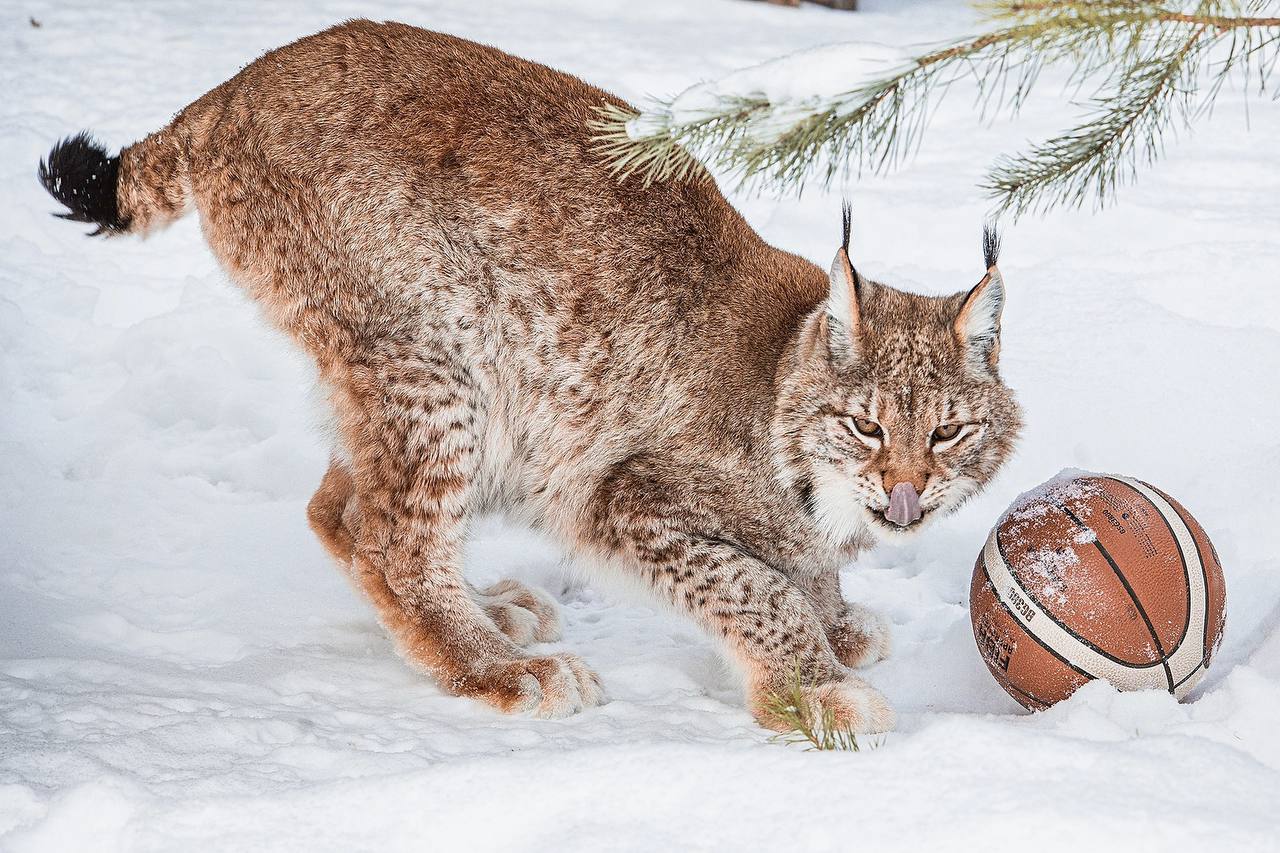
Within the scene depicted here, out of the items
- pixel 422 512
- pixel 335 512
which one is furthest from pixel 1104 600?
pixel 335 512

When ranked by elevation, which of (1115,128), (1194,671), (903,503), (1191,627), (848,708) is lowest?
(848,708)

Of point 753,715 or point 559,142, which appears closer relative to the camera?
point 753,715

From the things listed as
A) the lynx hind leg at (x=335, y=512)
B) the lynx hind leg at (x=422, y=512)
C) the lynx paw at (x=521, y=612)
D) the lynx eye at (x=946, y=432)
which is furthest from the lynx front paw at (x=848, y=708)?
the lynx hind leg at (x=335, y=512)

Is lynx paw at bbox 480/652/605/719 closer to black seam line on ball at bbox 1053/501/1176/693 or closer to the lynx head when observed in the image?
the lynx head

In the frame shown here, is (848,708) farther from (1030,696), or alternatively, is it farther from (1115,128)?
(1115,128)

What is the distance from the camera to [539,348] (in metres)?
3.76

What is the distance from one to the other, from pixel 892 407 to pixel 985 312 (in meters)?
0.39

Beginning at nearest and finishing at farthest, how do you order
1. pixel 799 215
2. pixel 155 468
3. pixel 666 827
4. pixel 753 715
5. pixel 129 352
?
pixel 666 827 < pixel 753 715 < pixel 155 468 < pixel 129 352 < pixel 799 215

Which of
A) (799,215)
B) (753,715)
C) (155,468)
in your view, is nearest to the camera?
(753,715)

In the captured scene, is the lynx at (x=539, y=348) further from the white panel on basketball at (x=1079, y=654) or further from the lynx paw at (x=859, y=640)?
the white panel on basketball at (x=1079, y=654)

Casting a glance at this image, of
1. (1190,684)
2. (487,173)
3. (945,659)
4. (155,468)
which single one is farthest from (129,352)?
(1190,684)

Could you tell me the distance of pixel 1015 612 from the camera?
311cm

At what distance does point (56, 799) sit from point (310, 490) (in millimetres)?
2430

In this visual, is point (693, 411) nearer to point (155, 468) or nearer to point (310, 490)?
point (310, 490)
